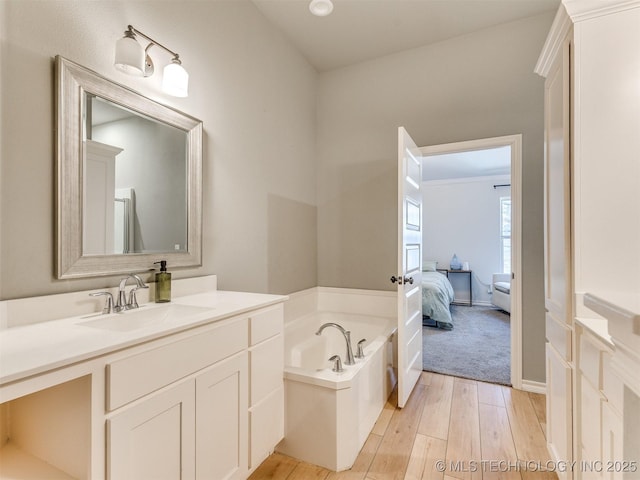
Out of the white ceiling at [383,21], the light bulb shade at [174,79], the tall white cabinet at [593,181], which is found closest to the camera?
the tall white cabinet at [593,181]

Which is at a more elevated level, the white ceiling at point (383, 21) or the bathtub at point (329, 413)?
the white ceiling at point (383, 21)

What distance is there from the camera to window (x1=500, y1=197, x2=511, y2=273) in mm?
5895

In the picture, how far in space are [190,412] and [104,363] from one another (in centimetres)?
43

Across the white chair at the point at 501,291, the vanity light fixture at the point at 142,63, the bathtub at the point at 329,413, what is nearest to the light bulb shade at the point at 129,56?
the vanity light fixture at the point at 142,63

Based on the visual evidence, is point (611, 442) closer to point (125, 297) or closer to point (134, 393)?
point (134, 393)

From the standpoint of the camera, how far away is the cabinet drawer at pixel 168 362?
0.92 m

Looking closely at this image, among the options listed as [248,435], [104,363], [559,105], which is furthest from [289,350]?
[559,105]

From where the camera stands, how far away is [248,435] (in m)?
1.48

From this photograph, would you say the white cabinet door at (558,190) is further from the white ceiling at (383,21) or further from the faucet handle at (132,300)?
the faucet handle at (132,300)

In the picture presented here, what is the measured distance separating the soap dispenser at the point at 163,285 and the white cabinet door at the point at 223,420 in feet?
1.63

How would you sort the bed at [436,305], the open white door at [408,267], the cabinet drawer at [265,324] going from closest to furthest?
the cabinet drawer at [265,324], the open white door at [408,267], the bed at [436,305]

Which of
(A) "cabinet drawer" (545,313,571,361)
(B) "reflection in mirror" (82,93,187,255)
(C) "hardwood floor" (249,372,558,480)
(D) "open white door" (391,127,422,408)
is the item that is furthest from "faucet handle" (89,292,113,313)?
(A) "cabinet drawer" (545,313,571,361)

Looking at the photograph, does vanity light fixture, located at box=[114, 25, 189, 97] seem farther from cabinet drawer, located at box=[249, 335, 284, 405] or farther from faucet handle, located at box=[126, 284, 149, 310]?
cabinet drawer, located at box=[249, 335, 284, 405]

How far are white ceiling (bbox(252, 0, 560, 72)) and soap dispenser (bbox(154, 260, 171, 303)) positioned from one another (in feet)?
6.98
